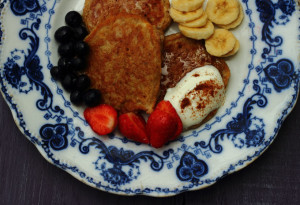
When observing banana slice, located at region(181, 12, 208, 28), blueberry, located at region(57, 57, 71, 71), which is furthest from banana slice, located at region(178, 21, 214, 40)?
blueberry, located at region(57, 57, 71, 71)

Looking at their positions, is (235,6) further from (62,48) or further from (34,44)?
(34,44)

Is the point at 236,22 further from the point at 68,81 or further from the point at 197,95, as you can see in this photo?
the point at 68,81

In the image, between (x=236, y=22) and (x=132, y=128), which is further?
(x=236, y=22)

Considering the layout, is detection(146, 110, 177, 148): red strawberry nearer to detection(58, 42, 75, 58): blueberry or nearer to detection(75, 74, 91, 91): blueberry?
detection(75, 74, 91, 91): blueberry

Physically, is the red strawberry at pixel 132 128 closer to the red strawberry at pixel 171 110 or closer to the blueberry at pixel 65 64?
the red strawberry at pixel 171 110

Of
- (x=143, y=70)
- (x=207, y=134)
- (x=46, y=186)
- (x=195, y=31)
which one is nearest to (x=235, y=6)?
(x=195, y=31)

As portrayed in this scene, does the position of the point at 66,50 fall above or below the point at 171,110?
above

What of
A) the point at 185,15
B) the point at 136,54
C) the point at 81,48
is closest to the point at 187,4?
the point at 185,15
